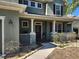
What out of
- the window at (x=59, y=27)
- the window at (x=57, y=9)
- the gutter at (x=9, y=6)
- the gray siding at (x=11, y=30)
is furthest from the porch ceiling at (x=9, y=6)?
the window at (x=57, y=9)

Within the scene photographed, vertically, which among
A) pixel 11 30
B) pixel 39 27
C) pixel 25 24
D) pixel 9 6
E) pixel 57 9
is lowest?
pixel 11 30

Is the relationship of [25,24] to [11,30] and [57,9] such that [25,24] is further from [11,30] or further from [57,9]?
[11,30]

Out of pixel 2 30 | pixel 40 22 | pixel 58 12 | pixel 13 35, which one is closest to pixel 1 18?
pixel 2 30

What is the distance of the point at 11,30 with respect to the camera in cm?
1530

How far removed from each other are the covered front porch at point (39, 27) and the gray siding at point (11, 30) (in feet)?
20.0

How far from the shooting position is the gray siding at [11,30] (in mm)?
14758

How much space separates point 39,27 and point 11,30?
12.2 m

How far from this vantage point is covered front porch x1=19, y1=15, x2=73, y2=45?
2217 cm

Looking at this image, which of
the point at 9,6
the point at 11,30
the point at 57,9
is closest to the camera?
the point at 9,6

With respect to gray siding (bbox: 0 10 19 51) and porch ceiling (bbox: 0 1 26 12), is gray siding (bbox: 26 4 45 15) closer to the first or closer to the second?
gray siding (bbox: 0 10 19 51)

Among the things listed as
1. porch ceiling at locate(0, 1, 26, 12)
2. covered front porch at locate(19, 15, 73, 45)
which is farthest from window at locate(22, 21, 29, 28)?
porch ceiling at locate(0, 1, 26, 12)

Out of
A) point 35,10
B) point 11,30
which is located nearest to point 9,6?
point 11,30

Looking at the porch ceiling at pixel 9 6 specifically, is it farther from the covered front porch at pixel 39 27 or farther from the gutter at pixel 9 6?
the covered front porch at pixel 39 27

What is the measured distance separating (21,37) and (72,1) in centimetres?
1070
